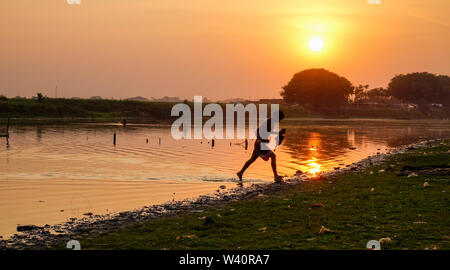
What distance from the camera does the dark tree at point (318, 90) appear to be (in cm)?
17625

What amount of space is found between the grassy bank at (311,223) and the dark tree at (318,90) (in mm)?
160525

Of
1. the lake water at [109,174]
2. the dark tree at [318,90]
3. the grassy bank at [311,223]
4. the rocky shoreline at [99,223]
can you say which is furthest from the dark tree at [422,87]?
the rocky shoreline at [99,223]

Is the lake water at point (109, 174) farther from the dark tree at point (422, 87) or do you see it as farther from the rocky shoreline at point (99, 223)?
the dark tree at point (422, 87)

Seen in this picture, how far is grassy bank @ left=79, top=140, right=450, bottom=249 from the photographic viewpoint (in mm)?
10828

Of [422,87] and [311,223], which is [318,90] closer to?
[422,87]

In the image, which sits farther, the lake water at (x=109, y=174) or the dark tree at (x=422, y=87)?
the dark tree at (x=422, y=87)

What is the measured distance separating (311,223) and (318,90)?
16705 cm

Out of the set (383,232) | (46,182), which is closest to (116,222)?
(383,232)

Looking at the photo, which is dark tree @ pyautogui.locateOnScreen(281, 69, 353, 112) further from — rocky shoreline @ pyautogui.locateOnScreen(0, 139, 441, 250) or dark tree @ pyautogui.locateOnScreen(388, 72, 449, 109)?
rocky shoreline @ pyautogui.locateOnScreen(0, 139, 441, 250)

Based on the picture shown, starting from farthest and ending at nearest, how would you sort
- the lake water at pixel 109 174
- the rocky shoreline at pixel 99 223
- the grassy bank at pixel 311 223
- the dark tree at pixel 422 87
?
the dark tree at pixel 422 87
the lake water at pixel 109 174
the rocky shoreline at pixel 99 223
the grassy bank at pixel 311 223

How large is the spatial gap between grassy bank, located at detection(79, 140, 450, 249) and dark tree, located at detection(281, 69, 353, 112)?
16052 centimetres

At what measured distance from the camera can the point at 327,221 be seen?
505 inches
